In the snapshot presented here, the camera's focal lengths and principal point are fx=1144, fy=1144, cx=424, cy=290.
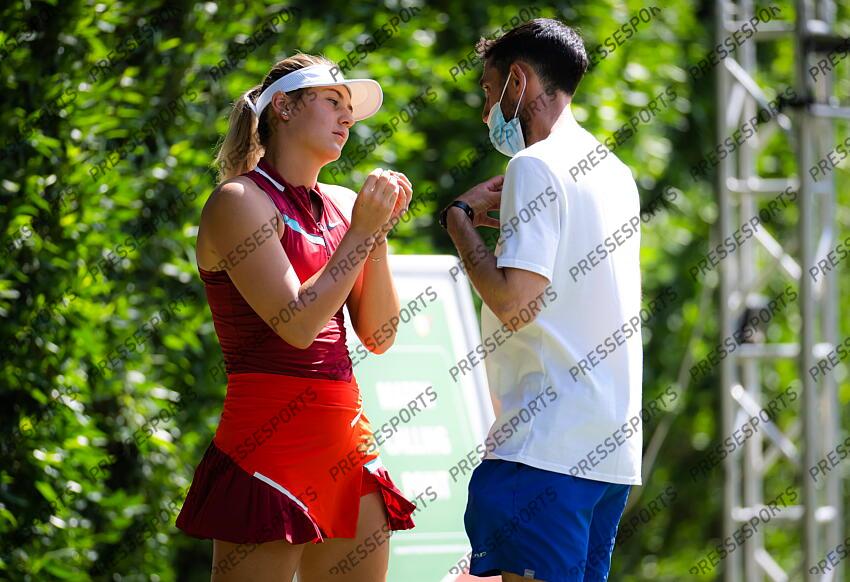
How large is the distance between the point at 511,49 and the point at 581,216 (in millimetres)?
470

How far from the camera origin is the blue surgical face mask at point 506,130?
9.11 feet

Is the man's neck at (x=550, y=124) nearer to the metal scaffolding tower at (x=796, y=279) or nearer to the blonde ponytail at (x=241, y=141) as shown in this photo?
the blonde ponytail at (x=241, y=141)

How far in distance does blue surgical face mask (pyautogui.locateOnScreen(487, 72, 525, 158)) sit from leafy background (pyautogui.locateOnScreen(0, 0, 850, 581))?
186 centimetres

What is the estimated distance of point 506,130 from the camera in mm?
2807

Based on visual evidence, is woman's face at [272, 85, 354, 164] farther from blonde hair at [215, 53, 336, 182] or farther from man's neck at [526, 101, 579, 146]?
man's neck at [526, 101, 579, 146]

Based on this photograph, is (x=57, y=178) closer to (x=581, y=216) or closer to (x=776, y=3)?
(x=581, y=216)

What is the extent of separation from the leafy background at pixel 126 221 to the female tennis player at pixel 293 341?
59.9 inches

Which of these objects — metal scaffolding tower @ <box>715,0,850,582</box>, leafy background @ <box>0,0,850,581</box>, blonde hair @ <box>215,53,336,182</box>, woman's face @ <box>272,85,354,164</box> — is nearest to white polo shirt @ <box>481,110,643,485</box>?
woman's face @ <box>272,85,354,164</box>

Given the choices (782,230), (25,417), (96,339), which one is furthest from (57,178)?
(782,230)

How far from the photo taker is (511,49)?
277cm

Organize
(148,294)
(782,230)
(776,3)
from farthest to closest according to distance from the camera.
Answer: (782,230)
(776,3)
(148,294)

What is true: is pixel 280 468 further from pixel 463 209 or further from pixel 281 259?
pixel 463 209

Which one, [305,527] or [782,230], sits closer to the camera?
[305,527]

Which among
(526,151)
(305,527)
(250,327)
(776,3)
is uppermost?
(526,151)
